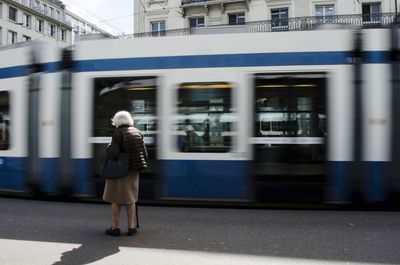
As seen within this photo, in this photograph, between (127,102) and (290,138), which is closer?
(290,138)

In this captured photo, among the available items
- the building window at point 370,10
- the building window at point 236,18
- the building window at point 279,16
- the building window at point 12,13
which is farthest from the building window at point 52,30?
the building window at point 370,10

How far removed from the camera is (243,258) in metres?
5.06

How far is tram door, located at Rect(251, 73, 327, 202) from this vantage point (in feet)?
24.5

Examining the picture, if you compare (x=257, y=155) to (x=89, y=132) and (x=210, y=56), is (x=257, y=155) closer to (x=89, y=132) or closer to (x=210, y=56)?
(x=210, y=56)

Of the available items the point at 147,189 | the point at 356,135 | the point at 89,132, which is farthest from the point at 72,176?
the point at 356,135

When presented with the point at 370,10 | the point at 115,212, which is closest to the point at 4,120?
the point at 115,212

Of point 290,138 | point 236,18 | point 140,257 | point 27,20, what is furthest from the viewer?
point 27,20

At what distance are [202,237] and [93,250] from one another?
140cm

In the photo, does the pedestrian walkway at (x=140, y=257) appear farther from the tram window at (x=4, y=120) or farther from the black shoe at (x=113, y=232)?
the tram window at (x=4, y=120)

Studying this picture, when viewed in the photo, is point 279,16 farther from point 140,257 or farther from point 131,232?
point 140,257

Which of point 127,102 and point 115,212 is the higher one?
point 127,102

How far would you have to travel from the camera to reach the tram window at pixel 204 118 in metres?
Result: 7.68

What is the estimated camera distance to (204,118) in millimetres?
7793

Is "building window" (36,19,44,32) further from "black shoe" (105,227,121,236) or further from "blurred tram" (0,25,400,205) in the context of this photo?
"black shoe" (105,227,121,236)
